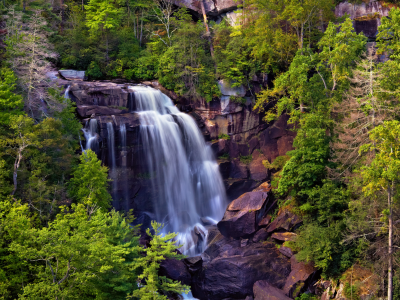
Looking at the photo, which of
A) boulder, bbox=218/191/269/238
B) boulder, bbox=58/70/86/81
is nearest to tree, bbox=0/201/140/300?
boulder, bbox=218/191/269/238

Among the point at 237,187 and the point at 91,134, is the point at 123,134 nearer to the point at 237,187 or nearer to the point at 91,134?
the point at 91,134

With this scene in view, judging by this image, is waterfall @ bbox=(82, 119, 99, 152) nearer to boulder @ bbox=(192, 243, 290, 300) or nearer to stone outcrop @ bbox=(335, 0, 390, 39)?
boulder @ bbox=(192, 243, 290, 300)

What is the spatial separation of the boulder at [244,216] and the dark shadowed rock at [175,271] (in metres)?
5.11

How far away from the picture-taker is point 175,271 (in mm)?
21141

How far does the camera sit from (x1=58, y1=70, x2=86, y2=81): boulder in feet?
105

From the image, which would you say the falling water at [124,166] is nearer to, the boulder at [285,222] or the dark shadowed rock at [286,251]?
the boulder at [285,222]

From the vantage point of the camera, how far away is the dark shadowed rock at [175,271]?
824 inches

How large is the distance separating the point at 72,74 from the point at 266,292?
1033 inches

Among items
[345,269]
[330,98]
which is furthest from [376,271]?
[330,98]

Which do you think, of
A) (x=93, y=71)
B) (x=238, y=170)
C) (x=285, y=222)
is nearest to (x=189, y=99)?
(x=238, y=170)

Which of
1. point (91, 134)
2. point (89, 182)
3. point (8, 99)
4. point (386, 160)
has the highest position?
point (8, 99)

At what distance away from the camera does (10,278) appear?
14.4 meters

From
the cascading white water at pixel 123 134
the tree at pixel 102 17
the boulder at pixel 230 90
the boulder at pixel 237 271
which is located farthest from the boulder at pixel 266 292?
the tree at pixel 102 17

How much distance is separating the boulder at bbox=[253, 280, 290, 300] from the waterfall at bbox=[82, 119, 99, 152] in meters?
15.7
